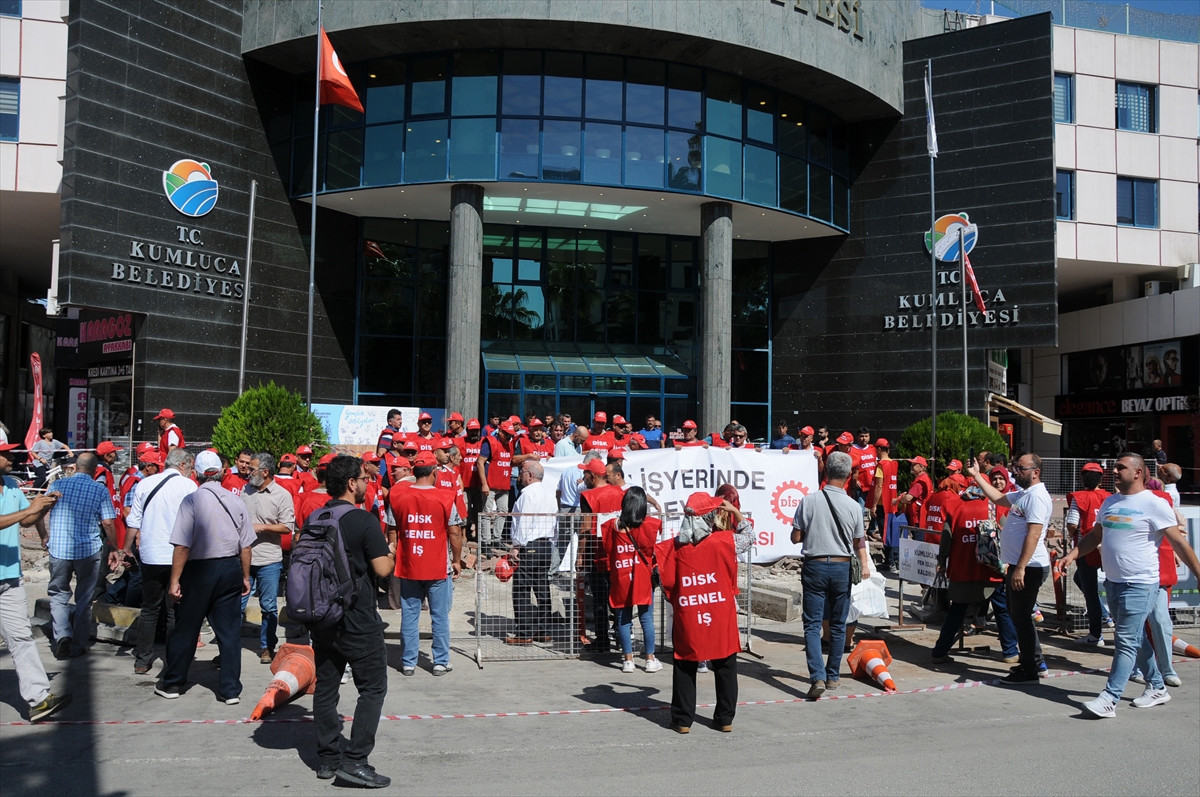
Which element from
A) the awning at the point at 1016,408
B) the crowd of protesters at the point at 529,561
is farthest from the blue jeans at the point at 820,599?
the awning at the point at 1016,408

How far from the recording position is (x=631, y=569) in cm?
888

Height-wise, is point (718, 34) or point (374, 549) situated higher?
point (718, 34)

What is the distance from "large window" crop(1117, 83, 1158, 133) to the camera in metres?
32.8

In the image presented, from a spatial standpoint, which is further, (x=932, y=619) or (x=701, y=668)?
(x=932, y=619)

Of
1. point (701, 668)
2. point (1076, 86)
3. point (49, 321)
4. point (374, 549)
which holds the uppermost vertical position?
point (1076, 86)

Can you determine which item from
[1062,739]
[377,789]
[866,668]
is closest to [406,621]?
[377,789]

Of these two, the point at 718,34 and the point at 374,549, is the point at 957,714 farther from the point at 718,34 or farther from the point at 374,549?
the point at 718,34

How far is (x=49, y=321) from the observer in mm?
39875

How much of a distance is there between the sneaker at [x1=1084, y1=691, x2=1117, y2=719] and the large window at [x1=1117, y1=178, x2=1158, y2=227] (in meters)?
29.8

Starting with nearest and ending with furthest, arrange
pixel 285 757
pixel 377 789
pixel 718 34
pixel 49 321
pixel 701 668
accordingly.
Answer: pixel 377 789 < pixel 285 757 < pixel 701 668 < pixel 718 34 < pixel 49 321

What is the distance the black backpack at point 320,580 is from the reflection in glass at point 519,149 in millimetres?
18118

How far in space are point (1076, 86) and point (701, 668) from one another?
30777 millimetres

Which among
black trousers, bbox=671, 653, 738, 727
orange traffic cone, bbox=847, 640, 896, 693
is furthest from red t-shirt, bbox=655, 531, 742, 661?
orange traffic cone, bbox=847, 640, 896, 693

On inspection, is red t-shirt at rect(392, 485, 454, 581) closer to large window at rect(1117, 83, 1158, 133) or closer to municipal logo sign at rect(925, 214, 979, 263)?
municipal logo sign at rect(925, 214, 979, 263)
